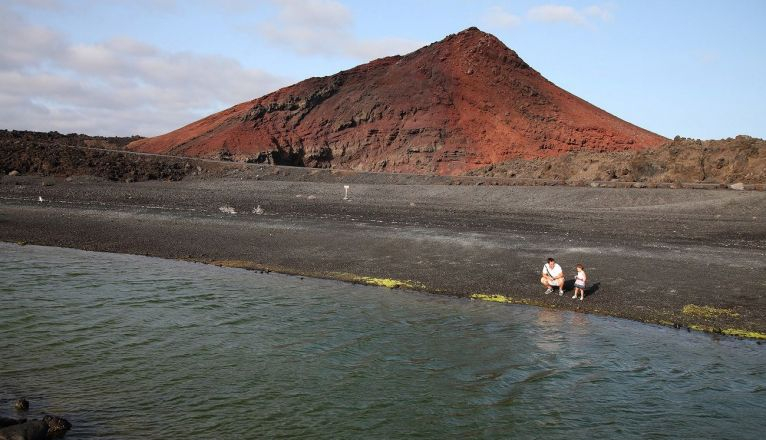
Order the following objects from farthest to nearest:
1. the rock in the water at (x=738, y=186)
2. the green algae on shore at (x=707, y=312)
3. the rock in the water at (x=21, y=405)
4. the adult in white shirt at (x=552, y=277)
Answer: the rock in the water at (x=738, y=186) < the adult in white shirt at (x=552, y=277) < the green algae on shore at (x=707, y=312) < the rock in the water at (x=21, y=405)

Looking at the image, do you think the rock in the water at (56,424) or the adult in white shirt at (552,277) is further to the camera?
the adult in white shirt at (552,277)

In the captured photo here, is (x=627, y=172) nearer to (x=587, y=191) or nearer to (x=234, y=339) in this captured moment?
(x=587, y=191)

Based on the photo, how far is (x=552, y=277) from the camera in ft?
61.0

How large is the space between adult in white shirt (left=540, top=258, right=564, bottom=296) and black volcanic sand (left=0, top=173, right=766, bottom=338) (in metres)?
0.33

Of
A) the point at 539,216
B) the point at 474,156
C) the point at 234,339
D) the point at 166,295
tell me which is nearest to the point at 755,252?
the point at 539,216

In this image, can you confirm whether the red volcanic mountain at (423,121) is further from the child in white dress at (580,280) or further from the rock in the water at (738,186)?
the child in white dress at (580,280)

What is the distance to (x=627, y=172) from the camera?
4081 centimetres

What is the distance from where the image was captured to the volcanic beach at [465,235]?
1827cm

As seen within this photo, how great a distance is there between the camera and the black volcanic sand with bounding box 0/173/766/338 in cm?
1820

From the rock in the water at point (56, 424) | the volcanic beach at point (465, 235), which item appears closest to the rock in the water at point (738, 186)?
the volcanic beach at point (465, 235)

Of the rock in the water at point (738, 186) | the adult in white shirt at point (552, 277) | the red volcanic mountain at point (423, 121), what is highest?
the red volcanic mountain at point (423, 121)

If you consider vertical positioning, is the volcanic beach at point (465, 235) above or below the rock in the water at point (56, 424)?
above

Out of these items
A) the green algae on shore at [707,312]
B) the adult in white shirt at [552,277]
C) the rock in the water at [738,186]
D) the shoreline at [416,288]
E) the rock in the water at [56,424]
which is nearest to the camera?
the rock in the water at [56,424]

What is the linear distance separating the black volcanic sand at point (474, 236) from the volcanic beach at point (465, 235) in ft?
0.26
